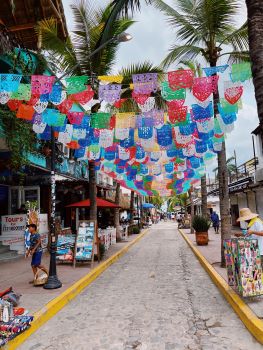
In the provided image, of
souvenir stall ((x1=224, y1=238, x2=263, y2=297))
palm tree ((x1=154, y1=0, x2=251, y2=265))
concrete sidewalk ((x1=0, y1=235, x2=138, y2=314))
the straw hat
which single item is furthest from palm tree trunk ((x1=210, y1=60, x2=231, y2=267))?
concrete sidewalk ((x1=0, y1=235, x2=138, y2=314))

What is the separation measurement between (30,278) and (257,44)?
8785 mm

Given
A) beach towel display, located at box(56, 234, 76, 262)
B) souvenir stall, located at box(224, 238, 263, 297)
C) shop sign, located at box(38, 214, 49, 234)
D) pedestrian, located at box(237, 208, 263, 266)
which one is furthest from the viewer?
shop sign, located at box(38, 214, 49, 234)

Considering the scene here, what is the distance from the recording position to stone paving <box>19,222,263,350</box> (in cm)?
521

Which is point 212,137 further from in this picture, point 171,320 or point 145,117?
point 171,320

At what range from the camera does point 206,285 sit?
31.2 feet

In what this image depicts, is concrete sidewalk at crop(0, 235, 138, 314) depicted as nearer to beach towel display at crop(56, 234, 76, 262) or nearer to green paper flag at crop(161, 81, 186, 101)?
beach towel display at crop(56, 234, 76, 262)

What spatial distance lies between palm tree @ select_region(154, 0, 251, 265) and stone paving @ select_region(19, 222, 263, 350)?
3672 mm

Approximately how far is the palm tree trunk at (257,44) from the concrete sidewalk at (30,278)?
577cm

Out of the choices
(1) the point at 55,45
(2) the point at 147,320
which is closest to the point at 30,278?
(2) the point at 147,320

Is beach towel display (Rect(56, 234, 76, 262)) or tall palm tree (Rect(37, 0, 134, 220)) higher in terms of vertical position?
tall palm tree (Rect(37, 0, 134, 220))

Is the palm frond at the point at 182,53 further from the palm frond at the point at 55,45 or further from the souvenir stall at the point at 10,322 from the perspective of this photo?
the souvenir stall at the point at 10,322

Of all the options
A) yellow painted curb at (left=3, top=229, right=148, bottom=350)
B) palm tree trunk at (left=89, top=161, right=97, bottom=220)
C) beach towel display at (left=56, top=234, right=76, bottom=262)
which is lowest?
yellow painted curb at (left=3, top=229, right=148, bottom=350)

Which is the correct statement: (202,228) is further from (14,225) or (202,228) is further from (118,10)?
(118,10)

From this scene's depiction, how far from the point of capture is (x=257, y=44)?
19.5ft
